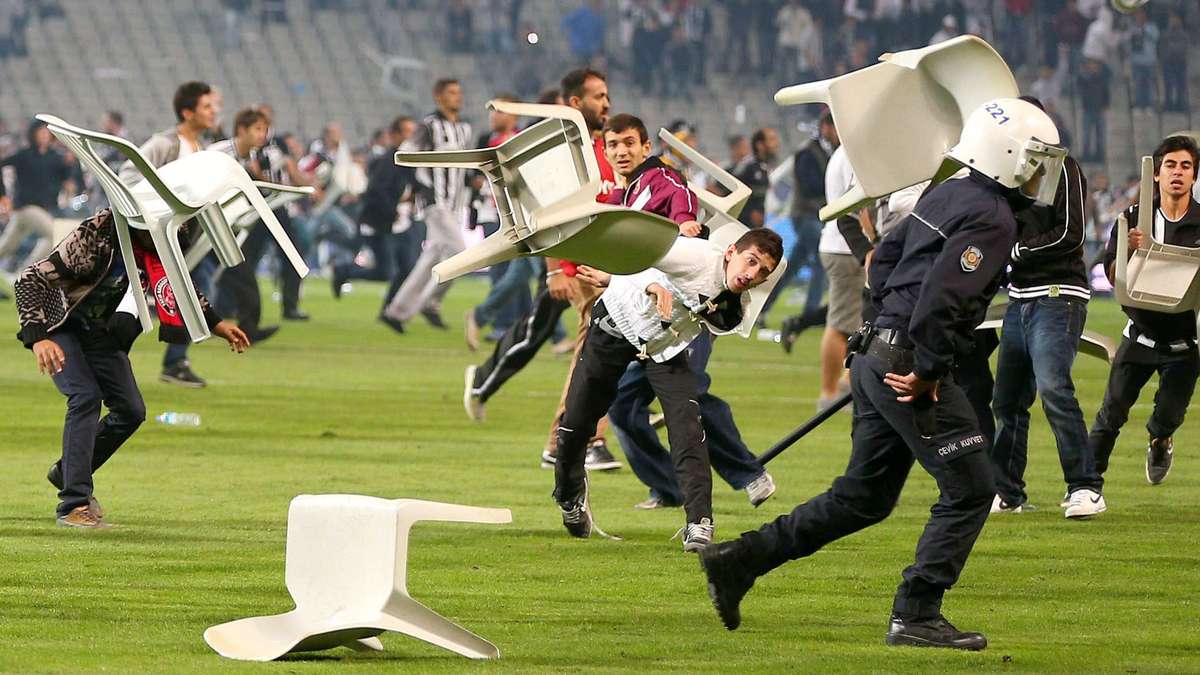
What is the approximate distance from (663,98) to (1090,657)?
34528mm

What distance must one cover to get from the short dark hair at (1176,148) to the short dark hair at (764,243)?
10.6 feet

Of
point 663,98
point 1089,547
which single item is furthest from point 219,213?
point 663,98

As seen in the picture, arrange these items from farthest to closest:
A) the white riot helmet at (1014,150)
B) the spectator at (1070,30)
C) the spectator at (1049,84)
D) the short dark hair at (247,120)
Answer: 1. the spectator at (1070,30)
2. the spectator at (1049,84)
3. the short dark hair at (247,120)
4. the white riot helmet at (1014,150)

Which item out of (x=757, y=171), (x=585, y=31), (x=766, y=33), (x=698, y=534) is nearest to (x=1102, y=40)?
(x=766, y=33)

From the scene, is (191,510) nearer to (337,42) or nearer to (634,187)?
(634,187)

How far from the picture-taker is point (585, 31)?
41312 millimetres

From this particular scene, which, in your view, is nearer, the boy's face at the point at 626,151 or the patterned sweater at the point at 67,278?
the patterned sweater at the point at 67,278

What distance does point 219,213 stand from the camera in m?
9.05

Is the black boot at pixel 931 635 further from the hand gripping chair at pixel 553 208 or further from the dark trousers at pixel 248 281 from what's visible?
the dark trousers at pixel 248 281

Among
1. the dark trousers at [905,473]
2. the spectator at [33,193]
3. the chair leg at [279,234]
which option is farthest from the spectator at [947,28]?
the dark trousers at [905,473]

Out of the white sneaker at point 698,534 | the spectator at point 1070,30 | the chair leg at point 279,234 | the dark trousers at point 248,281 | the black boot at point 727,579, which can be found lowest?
the spectator at point 1070,30

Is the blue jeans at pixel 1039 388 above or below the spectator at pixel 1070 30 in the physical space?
above

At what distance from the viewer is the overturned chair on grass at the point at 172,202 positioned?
8742 mm

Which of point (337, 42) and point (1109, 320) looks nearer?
point (1109, 320)
